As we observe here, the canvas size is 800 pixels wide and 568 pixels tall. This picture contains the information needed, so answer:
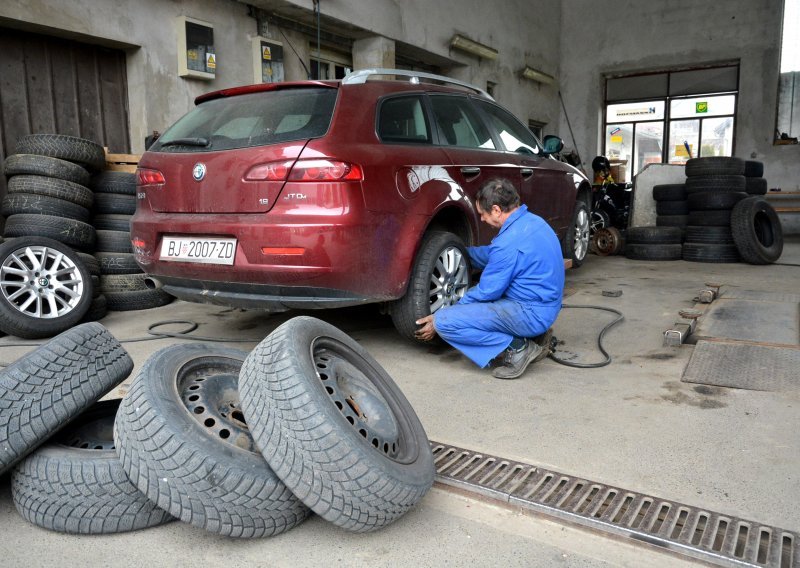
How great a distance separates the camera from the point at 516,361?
3.41 meters

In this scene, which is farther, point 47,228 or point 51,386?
point 47,228

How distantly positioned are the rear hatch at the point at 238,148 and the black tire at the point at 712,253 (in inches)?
244

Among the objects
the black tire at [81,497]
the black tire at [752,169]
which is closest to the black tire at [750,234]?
the black tire at [752,169]

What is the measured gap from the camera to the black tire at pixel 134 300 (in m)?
5.27

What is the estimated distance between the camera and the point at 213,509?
1.79 meters

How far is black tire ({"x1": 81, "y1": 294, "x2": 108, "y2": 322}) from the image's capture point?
4923mm

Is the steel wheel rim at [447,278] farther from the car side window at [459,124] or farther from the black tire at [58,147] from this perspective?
the black tire at [58,147]

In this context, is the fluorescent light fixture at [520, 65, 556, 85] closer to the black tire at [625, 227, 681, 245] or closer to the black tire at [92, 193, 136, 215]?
the black tire at [625, 227, 681, 245]

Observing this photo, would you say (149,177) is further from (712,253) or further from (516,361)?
(712,253)

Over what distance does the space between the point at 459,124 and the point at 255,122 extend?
5.06 feet

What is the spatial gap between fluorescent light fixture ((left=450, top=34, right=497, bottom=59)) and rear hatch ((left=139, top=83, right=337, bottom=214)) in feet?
27.4

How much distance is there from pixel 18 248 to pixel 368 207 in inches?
111

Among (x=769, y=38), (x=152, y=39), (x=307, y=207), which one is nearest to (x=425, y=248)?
(x=307, y=207)

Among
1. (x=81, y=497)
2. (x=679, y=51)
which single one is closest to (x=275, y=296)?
(x=81, y=497)
